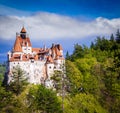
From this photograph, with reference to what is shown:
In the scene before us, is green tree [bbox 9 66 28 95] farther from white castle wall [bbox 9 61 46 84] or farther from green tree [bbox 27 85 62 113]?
green tree [bbox 27 85 62 113]

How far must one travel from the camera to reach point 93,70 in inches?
2213

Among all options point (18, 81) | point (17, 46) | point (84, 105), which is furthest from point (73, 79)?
point (17, 46)

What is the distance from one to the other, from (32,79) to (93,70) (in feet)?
36.0

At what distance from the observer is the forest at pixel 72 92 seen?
1845 inches

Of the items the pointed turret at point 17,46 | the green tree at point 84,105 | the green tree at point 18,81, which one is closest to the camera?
the green tree at point 84,105

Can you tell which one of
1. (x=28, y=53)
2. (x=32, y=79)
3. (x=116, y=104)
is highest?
(x=28, y=53)

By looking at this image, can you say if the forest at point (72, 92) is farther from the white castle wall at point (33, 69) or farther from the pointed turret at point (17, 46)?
the pointed turret at point (17, 46)

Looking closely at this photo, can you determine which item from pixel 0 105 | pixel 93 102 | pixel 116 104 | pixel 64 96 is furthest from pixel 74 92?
pixel 0 105

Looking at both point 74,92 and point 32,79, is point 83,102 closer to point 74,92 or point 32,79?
point 74,92

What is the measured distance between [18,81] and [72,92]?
9.48m

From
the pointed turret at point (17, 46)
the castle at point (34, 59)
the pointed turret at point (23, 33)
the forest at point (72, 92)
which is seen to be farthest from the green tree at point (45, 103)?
the pointed turret at point (23, 33)

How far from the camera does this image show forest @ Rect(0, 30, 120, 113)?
4688cm

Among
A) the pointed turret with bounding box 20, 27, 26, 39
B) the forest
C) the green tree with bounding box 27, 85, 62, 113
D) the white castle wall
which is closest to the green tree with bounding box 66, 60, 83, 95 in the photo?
the forest

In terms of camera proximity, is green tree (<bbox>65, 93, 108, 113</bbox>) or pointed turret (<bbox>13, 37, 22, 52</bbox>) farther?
pointed turret (<bbox>13, 37, 22, 52</bbox>)
